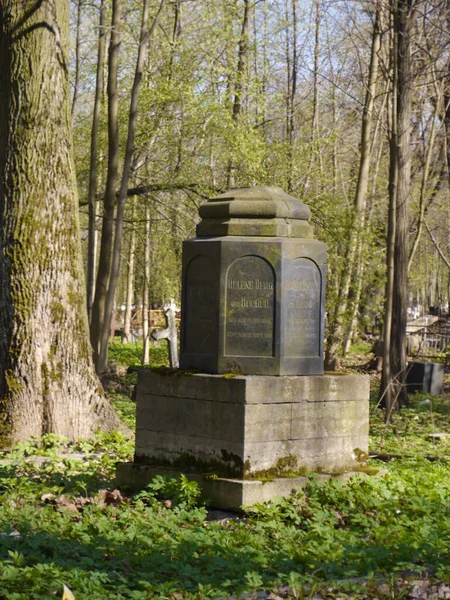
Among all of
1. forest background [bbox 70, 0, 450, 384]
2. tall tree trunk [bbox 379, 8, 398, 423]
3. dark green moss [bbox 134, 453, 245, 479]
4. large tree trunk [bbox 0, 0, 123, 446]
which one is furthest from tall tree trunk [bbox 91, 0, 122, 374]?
dark green moss [bbox 134, 453, 245, 479]

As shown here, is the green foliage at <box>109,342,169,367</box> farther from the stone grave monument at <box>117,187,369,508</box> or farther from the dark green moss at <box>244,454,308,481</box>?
the dark green moss at <box>244,454,308,481</box>

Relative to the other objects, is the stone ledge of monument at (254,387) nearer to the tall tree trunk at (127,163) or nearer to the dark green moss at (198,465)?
the dark green moss at (198,465)

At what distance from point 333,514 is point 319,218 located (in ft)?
44.0

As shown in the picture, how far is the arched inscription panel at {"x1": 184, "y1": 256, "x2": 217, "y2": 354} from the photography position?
7973 mm

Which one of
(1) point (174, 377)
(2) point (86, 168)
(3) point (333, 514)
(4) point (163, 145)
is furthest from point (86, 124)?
(3) point (333, 514)

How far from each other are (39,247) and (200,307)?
11.1 ft

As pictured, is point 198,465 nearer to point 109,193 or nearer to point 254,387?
point 254,387

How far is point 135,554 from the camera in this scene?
5.70 m

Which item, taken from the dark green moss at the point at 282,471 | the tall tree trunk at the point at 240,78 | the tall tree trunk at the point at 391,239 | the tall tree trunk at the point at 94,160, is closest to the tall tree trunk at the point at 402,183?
the tall tree trunk at the point at 391,239

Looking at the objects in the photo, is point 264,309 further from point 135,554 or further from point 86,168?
point 86,168

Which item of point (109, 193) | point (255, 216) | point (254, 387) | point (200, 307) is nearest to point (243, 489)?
point (254, 387)

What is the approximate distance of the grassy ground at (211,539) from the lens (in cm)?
505

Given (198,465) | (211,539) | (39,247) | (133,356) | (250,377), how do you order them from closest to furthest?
1. (211,539)
2. (250,377)
3. (198,465)
4. (39,247)
5. (133,356)

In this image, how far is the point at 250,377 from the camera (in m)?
7.57
